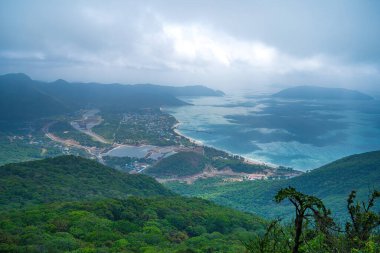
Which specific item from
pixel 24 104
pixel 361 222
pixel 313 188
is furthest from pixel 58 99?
pixel 361 222

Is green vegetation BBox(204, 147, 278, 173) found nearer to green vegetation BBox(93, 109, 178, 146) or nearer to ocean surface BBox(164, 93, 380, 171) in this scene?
ocean surface BBox(164, 93, 380, 171)

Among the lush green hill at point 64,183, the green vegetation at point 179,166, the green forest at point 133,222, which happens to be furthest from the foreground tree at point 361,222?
the green vegetation at point 179,166

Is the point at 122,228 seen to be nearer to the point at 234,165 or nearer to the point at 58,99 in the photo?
the point at 234,165

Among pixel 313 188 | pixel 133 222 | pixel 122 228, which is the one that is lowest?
pixel 313 188

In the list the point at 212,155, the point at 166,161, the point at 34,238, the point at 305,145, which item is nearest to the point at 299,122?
the point at 305,145

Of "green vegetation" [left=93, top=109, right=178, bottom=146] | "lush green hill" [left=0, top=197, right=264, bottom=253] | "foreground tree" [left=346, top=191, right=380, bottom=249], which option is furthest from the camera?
"green vegetation" [left=93, top=109, right=178, bottom=146]

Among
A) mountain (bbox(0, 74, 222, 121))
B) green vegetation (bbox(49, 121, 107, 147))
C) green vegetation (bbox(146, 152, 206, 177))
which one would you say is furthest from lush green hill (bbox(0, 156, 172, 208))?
mountain (bbox(0, 74, 222, 121))

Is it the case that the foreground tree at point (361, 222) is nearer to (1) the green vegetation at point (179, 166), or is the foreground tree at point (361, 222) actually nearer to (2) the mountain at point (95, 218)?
(2) the mountain at point (95, 218)
